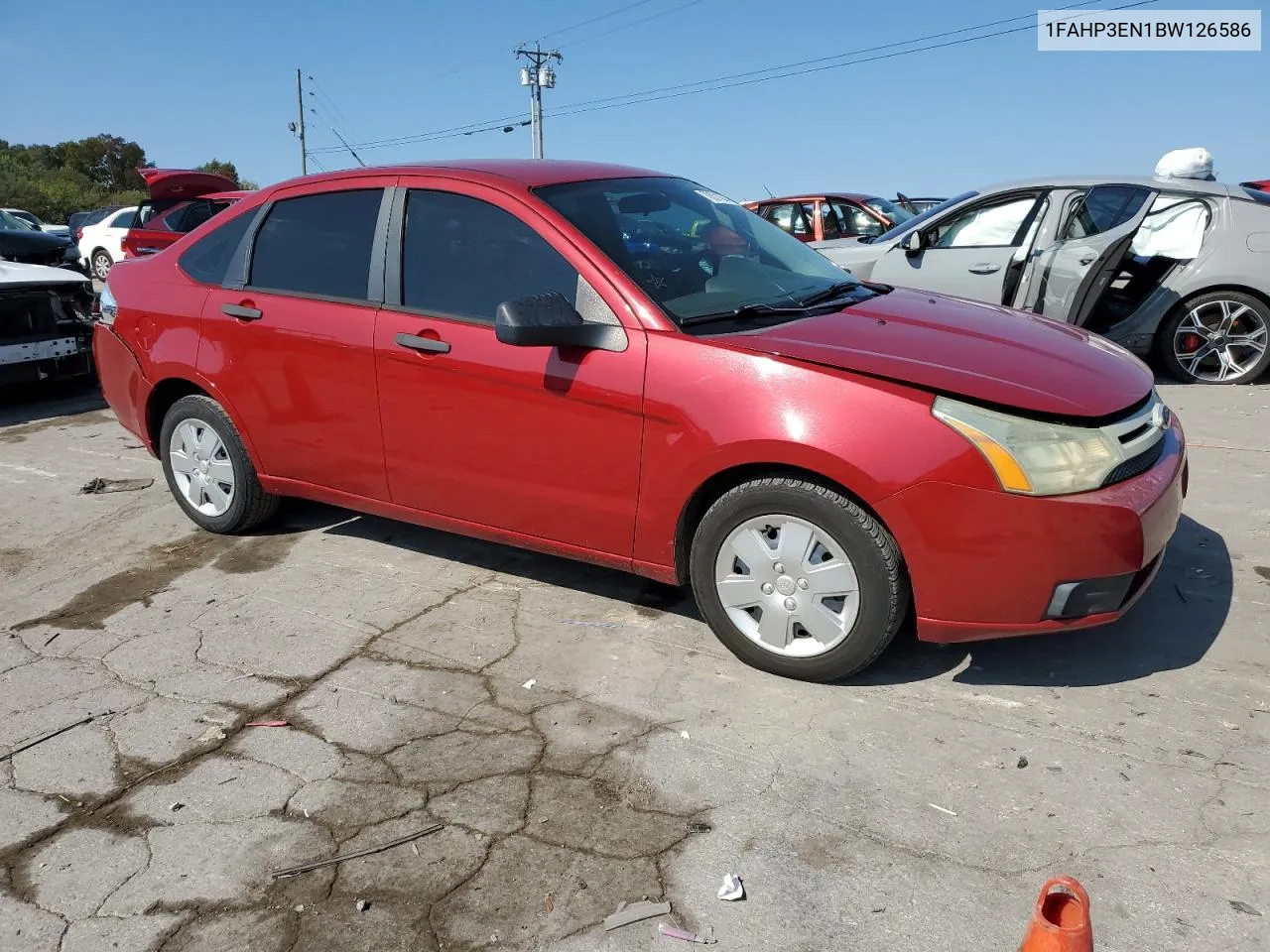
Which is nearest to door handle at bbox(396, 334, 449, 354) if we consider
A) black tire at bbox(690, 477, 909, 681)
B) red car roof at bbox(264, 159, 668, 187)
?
red car roof at bbox(264, 159, 668, 187)

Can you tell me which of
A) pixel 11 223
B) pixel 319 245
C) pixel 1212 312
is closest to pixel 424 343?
pixel 319 245

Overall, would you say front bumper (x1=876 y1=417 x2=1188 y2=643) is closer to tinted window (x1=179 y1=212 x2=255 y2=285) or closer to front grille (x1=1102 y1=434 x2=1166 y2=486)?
front grille (x1=1102 y1=434 x2=1166 y2=486)

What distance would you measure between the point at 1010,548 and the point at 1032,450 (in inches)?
11.6

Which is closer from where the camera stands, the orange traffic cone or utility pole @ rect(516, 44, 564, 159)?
the orange traffic cone

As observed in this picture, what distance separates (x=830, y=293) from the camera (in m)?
4.10

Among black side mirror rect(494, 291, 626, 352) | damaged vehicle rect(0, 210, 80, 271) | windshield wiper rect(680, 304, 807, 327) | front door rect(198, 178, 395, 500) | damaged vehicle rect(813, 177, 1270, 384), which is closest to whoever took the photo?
black side mirror rect(494, 291, 626, 352)

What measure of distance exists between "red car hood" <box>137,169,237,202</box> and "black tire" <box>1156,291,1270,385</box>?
12070 mm

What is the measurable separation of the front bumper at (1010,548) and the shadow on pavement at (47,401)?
7.57 meters

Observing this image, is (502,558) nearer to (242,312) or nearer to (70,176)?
(242,312)

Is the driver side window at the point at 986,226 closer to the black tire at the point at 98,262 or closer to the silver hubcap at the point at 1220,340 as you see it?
the silver hubcap at the point at 1220,340

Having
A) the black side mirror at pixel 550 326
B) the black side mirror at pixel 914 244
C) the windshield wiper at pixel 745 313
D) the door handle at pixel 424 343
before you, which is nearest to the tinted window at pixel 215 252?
the door handle at pixel 424 343

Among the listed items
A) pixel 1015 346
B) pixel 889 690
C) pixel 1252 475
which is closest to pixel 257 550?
pixel 889 690

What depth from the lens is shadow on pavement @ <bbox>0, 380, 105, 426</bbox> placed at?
828 cm

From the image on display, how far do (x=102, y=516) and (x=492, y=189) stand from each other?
3144mm
